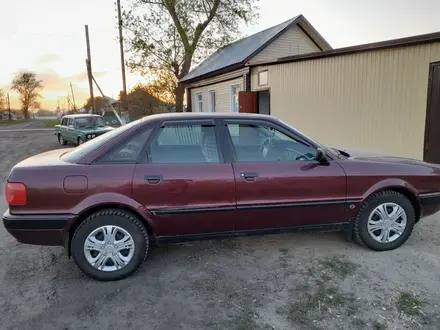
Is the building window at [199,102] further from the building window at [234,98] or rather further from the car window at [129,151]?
the car window at [129,151]

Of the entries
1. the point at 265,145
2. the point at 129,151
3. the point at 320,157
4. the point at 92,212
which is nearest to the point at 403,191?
the point at 320,157

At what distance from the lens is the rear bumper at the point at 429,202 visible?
3803 millimetres

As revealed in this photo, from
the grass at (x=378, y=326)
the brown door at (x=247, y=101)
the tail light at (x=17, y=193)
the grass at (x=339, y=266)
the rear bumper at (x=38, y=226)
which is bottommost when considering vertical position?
the grass at (x=378, y=326)

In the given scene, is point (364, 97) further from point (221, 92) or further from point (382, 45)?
point (221, 92)

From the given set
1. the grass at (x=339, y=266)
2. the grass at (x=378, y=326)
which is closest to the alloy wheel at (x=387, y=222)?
the grass at (x=339, y=266)

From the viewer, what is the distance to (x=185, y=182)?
3174 millimetres

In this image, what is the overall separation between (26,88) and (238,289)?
3159 inches

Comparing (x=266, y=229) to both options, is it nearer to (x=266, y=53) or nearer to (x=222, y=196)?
(x=222, y=196)

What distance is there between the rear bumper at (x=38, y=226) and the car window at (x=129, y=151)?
2.13ft

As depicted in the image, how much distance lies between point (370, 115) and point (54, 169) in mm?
7281

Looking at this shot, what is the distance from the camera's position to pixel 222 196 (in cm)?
327

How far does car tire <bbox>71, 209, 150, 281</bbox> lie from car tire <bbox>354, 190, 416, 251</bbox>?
92.8 inches

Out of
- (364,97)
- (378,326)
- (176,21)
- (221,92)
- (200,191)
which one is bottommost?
(378,326)

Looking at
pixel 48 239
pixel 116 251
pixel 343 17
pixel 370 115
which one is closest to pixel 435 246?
pixel 116 251
